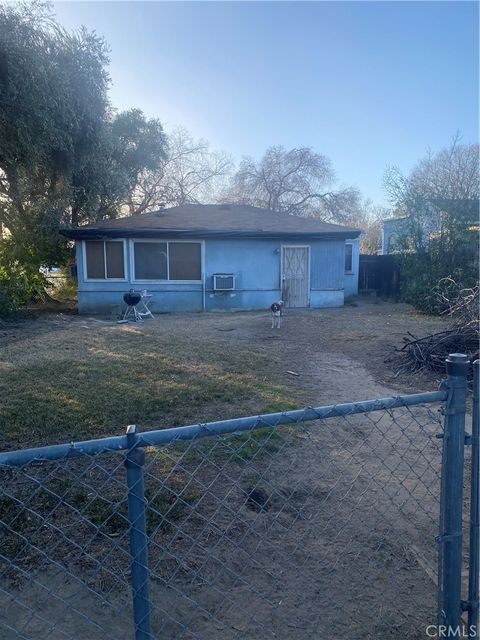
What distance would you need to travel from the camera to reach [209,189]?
31.8m

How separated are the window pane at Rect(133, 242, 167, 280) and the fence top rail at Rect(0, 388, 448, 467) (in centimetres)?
1327

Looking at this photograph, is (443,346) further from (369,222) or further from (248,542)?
(369,222)

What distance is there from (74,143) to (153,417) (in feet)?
28.6

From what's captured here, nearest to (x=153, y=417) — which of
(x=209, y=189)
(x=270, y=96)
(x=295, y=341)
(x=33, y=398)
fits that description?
(x=33, y=398)

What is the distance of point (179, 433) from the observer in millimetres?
1435

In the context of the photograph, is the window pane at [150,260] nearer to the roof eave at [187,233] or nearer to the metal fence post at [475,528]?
the roof eave at [187,233]

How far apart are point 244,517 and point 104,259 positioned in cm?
1272

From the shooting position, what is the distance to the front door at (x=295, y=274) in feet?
49.8

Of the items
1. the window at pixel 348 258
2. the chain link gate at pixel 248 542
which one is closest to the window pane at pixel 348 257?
the window at pixel 348 258

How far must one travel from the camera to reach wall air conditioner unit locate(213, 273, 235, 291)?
47.7ft

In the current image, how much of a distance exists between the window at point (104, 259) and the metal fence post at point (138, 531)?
13.5m

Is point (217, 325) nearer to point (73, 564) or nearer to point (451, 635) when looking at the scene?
point (73, 564)

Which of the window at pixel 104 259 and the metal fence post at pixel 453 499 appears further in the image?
the window at pixel 104 259

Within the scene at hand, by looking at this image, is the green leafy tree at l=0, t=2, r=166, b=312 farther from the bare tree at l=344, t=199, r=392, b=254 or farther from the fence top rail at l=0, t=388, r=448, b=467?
the bare tree at l=344, t=199, r=392, b=254
